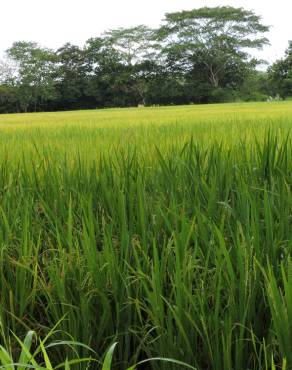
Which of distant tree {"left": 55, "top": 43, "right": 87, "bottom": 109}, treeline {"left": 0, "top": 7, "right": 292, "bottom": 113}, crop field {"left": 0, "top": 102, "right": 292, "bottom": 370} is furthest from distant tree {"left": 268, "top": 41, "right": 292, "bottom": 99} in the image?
crop field {"left": 0, "top": 102, "right": 292, "bottom": 370}

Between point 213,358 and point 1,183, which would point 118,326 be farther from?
point 1,183

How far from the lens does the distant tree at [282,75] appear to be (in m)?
35.5

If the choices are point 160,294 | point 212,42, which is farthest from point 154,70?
point 160,294

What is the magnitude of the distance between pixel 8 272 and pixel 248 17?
133ft

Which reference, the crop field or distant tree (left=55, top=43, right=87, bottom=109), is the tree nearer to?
distant tree (left=55, top=43, right=87, bottom=109)

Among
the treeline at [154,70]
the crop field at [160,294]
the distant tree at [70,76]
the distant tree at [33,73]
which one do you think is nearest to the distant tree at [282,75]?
the treeline at [154,70]

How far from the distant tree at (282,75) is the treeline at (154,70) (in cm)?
7

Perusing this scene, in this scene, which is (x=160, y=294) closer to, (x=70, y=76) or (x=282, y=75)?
(x=282, y=75)

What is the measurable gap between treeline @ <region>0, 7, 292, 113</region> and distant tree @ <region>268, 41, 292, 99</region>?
2.9 inches

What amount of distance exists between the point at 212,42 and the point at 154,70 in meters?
5.10

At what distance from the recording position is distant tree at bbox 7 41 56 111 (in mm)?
39625

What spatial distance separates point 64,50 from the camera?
4150cm

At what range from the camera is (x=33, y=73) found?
134 feet

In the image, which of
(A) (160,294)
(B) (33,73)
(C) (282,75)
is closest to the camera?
(A) (160,294)
